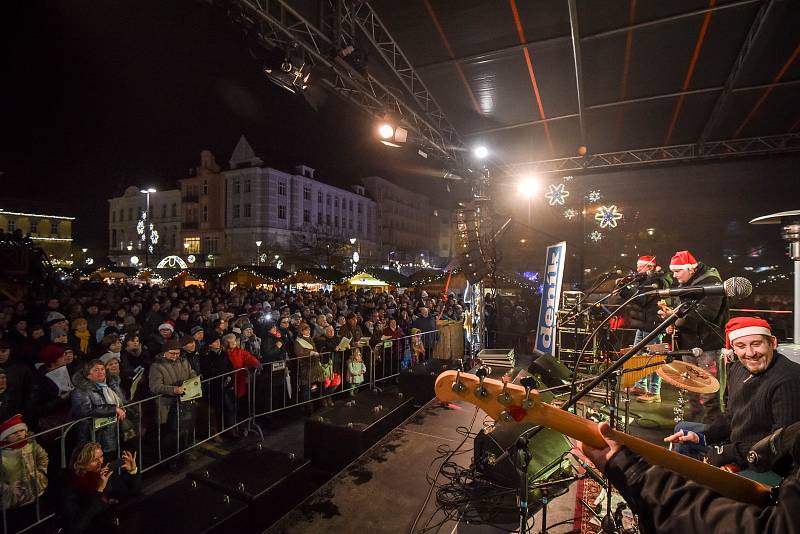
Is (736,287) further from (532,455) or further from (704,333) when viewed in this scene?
(704,333)

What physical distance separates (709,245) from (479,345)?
1117cm

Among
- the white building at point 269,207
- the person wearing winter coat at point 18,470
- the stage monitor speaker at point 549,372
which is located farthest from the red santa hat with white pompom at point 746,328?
the white building at point 269,207

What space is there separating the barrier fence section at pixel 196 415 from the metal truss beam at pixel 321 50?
5637 millimetres

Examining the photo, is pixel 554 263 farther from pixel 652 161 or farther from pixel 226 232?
pixel 226 232

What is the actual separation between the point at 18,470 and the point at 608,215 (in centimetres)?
1791

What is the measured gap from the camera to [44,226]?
6272 cm

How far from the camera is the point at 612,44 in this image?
7547 millimetres

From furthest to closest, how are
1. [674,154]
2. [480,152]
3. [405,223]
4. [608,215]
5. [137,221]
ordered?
[405,223], [137,221], [608,215], [674,154], [480,152]

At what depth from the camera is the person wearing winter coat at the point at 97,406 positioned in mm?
4516

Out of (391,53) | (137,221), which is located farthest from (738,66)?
(137,221)

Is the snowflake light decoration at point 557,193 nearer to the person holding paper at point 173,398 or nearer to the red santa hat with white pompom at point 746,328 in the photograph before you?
the red santa hat with white pompom at point 746,328

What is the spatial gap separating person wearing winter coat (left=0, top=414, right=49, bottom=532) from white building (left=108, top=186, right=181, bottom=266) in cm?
6092

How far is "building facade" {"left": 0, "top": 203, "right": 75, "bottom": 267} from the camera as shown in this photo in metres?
58.9

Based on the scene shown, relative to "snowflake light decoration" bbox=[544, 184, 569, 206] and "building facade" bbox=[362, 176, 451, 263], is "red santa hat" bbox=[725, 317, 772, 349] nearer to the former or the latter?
"snowflake light decoration" bbox=[544, 184, 569, 206]
